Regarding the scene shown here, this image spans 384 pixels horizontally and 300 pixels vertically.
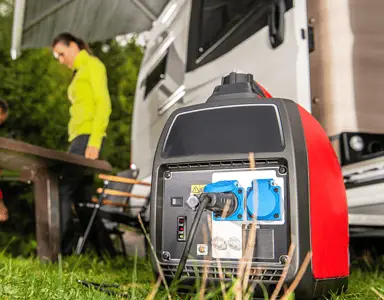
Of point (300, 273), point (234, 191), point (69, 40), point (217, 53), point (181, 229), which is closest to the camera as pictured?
point (300, 273)

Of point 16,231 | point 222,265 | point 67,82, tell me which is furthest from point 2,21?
point 222,265

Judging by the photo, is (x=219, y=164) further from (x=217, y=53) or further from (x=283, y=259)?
(x=217, y=53)

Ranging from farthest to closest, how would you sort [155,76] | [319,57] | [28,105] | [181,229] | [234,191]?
[28,105] < [155,76] < [319,57] < [181,229] < [234,191]

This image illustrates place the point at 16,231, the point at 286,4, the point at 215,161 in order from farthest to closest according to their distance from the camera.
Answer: the point at 16,231
the point at 286,4
the point at 215,161

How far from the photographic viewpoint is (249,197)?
161cm

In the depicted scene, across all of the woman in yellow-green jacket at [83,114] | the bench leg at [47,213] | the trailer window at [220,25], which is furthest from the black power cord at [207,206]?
the woman in yellow-green jacket at [83,114]

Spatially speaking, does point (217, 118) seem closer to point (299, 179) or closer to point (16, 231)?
point (299, 179)

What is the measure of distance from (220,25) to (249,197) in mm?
1853

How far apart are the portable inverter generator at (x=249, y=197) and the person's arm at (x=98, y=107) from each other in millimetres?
2049

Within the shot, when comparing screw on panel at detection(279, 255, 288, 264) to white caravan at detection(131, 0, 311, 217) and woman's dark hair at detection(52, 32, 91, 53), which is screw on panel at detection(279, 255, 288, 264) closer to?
white caravan at detection(131, 0, 311, 217)

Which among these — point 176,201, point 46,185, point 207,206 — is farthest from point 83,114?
point 207,206

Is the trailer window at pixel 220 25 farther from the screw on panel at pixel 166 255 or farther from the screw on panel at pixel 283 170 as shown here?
the screw on panel at pixel 166 255

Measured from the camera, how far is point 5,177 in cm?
406

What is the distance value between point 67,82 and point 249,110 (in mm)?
4715
